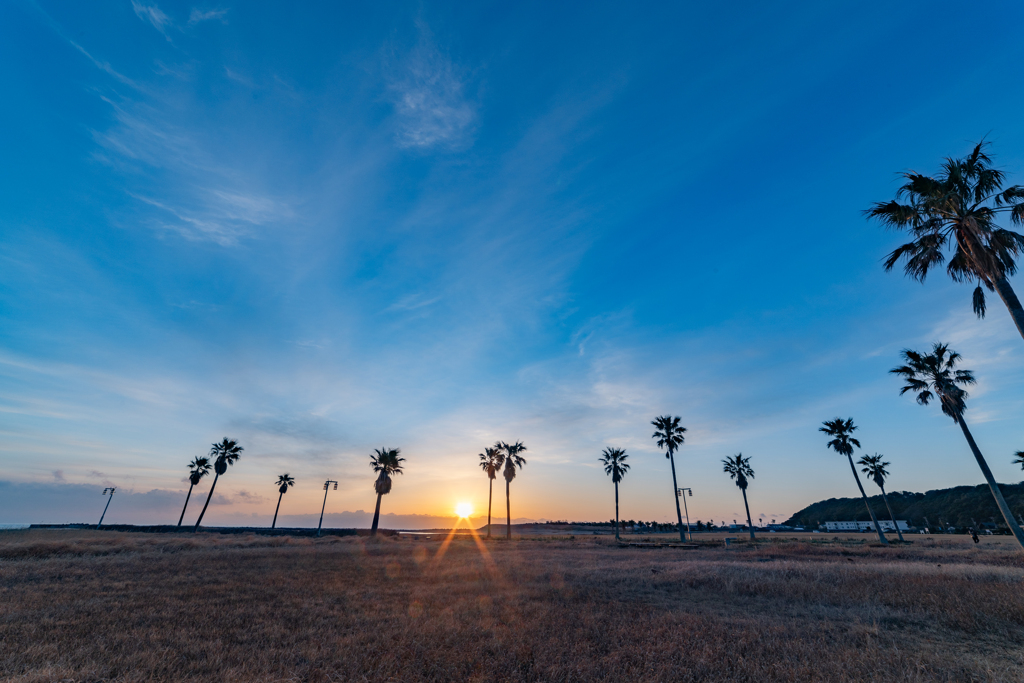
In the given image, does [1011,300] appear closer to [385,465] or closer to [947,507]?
[385,465]

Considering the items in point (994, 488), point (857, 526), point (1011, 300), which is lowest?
point (857, 526)

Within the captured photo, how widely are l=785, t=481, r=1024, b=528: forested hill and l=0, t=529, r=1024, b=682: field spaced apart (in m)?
112

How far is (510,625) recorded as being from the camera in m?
11.9

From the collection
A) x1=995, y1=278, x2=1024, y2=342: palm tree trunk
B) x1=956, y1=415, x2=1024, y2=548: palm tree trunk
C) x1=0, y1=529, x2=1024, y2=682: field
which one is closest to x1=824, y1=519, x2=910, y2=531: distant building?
x1=956, y1=415, x2=1024, y2=548: palm tree trunk

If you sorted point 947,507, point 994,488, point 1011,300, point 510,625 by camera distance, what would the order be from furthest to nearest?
point 947,507
point 994,488
point 1011,300
point 510,625

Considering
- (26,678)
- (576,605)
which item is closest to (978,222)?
Answer: (576,605)

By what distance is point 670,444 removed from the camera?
6241 centimetres

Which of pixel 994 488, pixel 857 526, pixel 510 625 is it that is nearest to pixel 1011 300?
pixel 510 625

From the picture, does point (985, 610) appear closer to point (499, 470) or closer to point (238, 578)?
point (238, 578)

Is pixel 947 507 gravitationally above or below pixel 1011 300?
below

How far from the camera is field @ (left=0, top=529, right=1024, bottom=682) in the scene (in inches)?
325

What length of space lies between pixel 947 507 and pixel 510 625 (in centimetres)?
19476

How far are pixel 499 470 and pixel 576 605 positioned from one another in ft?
187

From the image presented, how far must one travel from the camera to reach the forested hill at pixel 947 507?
115 meters
